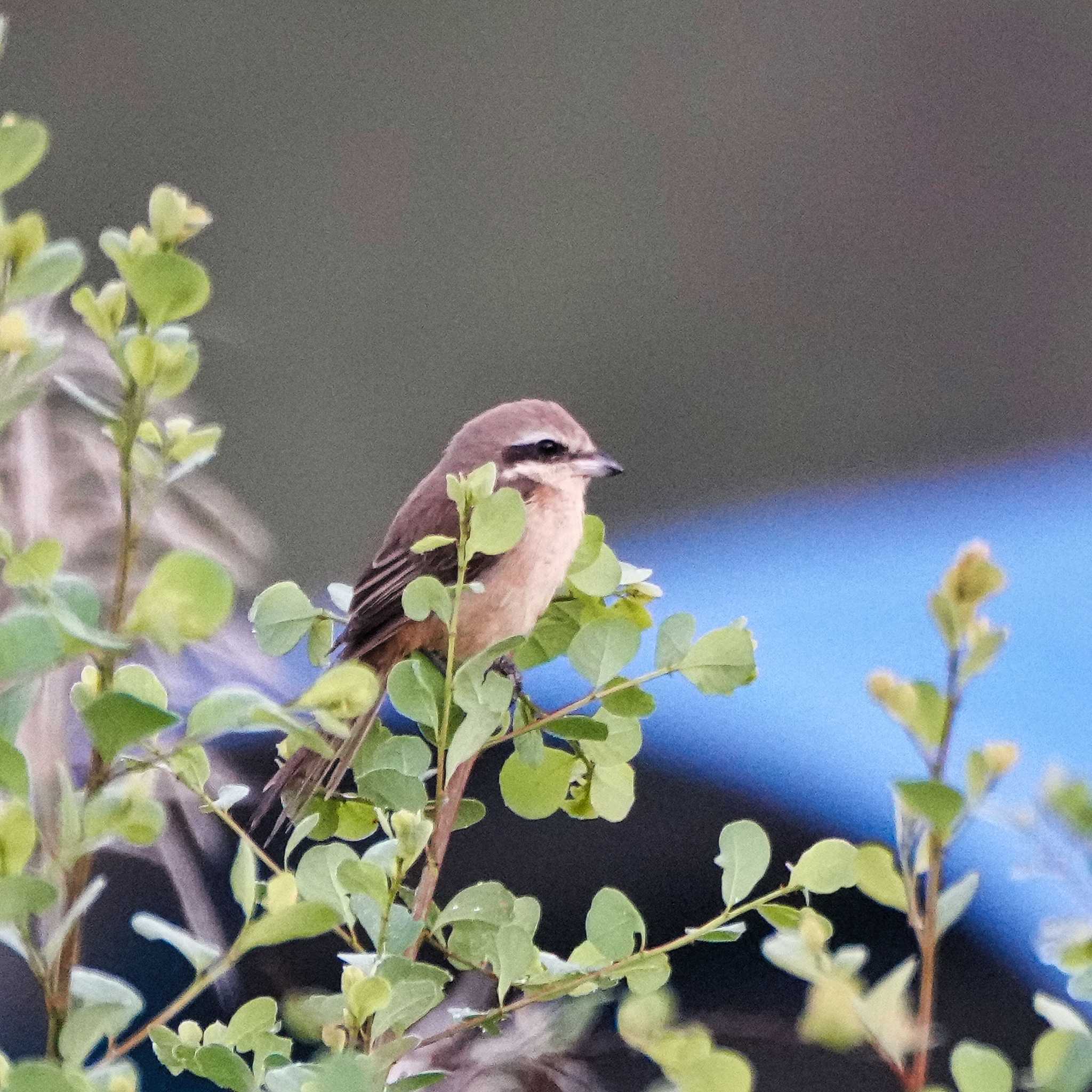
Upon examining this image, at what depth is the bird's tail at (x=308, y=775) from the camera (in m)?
0.80

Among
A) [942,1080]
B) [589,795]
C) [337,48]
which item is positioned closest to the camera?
[589,795]

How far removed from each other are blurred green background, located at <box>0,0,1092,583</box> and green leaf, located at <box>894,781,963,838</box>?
9.85ft

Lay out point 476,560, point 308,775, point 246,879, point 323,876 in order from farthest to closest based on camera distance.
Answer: point 476,560
point 308,775
point 323,876
point 246,879

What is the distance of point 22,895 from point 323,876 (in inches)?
8.7

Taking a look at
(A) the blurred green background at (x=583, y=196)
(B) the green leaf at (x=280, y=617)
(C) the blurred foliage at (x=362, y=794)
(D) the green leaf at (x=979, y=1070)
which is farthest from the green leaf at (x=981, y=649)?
(A) the blurred green background at (x=583, y=196)

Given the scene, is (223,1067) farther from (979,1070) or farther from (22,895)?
(979,1070)

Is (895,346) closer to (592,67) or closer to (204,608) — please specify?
(592,67)

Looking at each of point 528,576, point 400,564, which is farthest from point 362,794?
point 400,564

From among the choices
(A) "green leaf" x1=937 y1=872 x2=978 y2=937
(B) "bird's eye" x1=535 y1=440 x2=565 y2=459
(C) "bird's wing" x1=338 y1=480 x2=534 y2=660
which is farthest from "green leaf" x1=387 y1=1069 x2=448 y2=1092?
(B) "bird's eye" x1=535 y1=440 x2=565 y2=459

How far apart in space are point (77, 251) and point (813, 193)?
131 inches

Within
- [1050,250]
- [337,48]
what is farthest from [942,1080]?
[337,48]

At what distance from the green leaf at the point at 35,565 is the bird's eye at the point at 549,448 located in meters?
1.01

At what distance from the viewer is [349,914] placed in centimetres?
64

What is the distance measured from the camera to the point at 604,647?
2.27 ft
